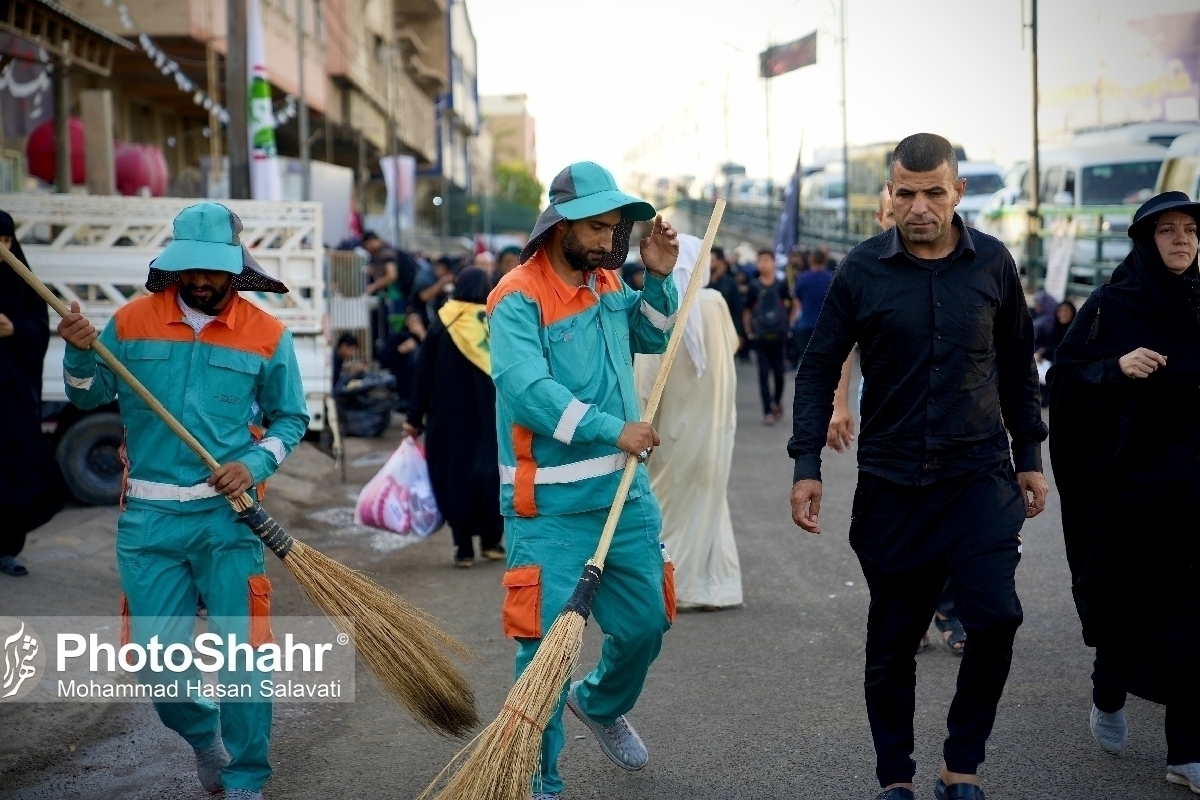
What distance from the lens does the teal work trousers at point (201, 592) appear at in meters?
4.53

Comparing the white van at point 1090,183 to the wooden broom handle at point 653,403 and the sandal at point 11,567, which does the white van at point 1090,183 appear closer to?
the sandal at point 11,567

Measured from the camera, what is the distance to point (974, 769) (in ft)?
14.2

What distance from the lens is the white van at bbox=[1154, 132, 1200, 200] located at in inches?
701

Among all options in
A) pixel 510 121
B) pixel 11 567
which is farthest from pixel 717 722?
pixel 510 121

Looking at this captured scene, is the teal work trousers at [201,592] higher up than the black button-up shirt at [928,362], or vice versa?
the black button-up shirt at [928,362]

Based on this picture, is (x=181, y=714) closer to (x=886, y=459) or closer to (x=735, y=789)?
(x=735, y=789)

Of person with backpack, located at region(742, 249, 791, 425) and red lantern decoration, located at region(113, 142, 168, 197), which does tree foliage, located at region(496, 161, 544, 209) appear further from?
person with backpack, located at region(742, 249, 791, 425)

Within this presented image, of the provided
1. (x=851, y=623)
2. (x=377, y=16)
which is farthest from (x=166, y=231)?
(x=377, y=16)

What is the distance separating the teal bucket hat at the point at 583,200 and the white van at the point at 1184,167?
14572 millimetres

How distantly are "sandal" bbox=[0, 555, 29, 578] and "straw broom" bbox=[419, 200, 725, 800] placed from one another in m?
4.36

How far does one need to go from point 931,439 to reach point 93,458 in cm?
719

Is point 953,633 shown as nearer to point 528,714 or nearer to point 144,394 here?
point 528,714

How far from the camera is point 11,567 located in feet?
25.7

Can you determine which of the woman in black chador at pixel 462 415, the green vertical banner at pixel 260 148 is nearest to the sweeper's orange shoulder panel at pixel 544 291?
the woman in black chador at pixel 462 415
